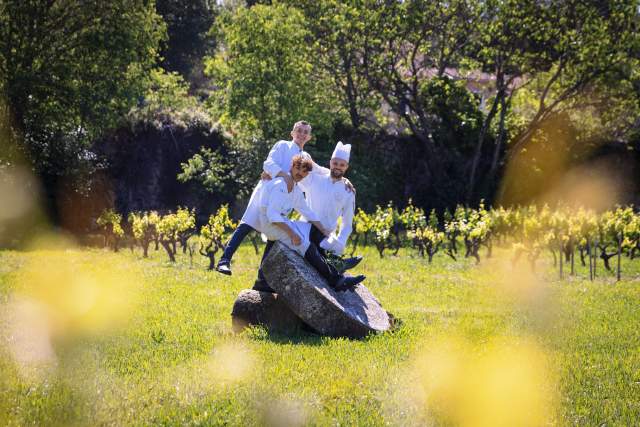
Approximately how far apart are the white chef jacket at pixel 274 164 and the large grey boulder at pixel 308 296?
0.70m

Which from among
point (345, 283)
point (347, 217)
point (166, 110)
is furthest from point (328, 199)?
point (166, 110)

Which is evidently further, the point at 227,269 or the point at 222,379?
the point at 227,269

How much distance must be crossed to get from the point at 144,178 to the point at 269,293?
69.3 feet

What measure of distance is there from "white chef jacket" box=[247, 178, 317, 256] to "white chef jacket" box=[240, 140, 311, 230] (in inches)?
1.4

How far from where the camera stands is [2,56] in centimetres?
2420

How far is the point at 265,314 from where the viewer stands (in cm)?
935

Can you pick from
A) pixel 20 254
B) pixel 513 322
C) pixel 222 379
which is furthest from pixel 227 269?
pixel 20 254

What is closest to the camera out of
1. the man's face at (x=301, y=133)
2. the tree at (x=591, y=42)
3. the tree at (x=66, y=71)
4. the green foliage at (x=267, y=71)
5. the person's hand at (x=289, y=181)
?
the person's hand at (x=289, y=181)

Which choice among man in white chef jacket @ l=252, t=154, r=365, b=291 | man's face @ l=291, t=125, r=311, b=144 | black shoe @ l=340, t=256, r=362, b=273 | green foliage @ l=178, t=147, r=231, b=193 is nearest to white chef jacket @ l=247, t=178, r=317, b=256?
man in white chef jacket @ l=252, t=154, r=365, b=291

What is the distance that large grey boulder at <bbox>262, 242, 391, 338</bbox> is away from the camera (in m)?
8.75

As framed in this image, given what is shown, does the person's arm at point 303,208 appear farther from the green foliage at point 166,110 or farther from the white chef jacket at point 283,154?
the green foliage at point 166,110

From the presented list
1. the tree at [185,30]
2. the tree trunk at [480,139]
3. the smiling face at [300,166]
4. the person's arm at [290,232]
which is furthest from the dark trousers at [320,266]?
the tree at [185,30]

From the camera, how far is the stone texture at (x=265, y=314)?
30.6 feet

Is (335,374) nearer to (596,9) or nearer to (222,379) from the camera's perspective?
(222,379)
